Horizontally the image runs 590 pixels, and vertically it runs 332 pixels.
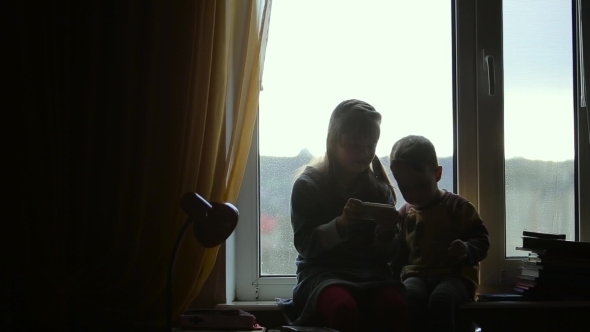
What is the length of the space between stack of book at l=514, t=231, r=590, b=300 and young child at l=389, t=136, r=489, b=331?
21 cm

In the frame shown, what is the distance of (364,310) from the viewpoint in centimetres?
153

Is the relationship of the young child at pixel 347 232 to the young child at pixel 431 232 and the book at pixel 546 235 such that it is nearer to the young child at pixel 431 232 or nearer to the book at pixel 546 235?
the young child at pixel 431 232

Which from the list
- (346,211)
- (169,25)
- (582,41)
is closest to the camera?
(346,211)

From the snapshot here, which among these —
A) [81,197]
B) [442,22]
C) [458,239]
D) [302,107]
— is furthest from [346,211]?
[442,22]

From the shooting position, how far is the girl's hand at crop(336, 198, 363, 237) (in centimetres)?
155

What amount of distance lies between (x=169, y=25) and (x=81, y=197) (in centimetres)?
54

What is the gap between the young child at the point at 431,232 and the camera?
1681 mm

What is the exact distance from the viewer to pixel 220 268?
5.67 ft

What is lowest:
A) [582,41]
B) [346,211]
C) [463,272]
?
[463,272]

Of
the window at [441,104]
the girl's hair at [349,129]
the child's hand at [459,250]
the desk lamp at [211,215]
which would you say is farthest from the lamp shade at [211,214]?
the child's hand at [459,250]

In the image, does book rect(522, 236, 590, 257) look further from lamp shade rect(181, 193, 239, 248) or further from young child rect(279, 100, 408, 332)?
lamp shade rect(181, 193, 239, 248)

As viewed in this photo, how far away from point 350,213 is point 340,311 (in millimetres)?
258

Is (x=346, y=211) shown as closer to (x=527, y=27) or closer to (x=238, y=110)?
(x=238, y=110)

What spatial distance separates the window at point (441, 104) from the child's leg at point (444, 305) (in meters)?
0.37
